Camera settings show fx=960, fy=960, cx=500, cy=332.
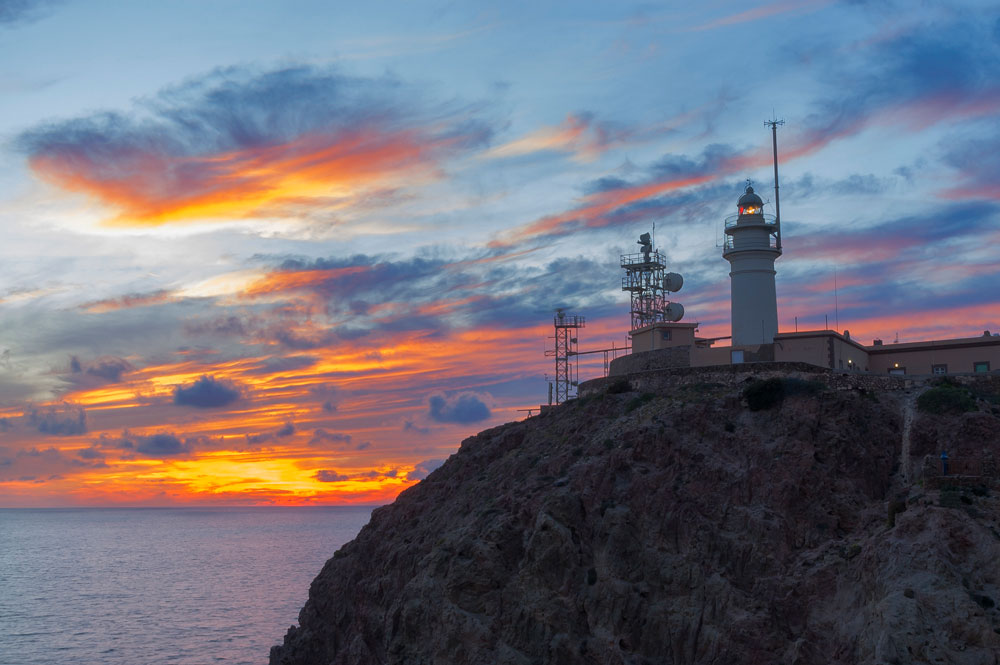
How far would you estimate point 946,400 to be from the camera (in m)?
46.7

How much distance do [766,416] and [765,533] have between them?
777cm

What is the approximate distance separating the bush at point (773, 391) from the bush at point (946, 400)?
496cm

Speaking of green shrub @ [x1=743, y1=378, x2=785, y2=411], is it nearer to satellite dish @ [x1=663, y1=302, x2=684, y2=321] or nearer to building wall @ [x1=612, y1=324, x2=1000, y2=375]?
building wall @ [x1=612, y1=324, x2=1000, y2=375]

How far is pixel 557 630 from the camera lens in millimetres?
42531

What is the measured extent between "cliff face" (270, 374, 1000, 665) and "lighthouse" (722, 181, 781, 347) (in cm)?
808

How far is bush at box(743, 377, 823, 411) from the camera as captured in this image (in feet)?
159

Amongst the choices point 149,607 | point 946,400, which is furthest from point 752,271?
point 149,607

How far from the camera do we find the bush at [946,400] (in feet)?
151

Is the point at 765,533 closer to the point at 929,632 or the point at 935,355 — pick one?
the point at 929,632

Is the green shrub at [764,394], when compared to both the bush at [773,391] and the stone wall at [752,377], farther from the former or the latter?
the stone wall at [752,377]

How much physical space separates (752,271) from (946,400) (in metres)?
16.2

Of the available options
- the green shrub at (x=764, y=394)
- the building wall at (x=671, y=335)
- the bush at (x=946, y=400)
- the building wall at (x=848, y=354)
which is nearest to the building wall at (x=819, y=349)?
the building wall at (x=848, y=354)

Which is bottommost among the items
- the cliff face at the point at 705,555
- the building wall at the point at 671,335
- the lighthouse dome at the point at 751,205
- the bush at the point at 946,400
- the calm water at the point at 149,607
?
the calm water at the point at 149,607

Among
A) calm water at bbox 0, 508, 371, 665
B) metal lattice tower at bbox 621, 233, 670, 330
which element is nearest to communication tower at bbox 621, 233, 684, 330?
metal lattice tower at bbox 621, 233, 670, 330
